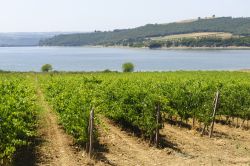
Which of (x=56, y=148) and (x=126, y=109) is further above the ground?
(x=126, y=109)

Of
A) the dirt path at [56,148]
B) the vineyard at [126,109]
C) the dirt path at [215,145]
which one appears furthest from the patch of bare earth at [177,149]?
the dirt path at [56,148]

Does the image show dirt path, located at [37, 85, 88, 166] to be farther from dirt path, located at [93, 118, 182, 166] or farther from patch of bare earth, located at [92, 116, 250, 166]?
dirt path, located at [93, 118, 182, 166]

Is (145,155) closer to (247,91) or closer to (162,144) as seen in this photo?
(162,144)

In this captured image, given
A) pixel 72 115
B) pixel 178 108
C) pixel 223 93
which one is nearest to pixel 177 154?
pixel 72 115

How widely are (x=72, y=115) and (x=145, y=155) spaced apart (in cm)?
353

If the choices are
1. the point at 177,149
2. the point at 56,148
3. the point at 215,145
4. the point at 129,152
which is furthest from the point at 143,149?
the point at 215,145

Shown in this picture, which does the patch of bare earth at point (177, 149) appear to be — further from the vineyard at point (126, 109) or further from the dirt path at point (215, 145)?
the vineyard at point (126, 109)

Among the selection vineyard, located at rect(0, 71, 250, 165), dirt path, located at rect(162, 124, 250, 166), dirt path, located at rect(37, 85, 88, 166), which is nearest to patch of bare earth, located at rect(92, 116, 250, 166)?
dirt path, located at rect(162, 124, 250, 166)

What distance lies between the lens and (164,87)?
1079 inches

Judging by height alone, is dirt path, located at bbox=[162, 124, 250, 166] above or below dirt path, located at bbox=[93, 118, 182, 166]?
below

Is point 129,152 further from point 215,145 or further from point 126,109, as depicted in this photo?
point 215,145

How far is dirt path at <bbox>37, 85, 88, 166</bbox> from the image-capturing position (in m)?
16.1

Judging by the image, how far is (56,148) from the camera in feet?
58.8

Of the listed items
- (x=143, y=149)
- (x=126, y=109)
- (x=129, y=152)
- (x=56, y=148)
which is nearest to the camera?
(x=56, y=148)
